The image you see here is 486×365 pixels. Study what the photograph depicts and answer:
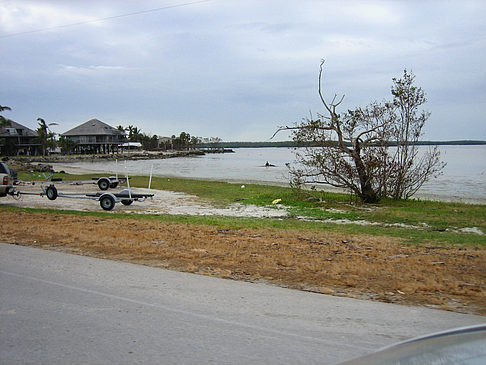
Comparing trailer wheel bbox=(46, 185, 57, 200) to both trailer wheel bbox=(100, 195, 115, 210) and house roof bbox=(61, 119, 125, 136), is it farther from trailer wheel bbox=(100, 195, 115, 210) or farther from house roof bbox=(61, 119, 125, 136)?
house roof bbox=(61, 119, 125, 136)

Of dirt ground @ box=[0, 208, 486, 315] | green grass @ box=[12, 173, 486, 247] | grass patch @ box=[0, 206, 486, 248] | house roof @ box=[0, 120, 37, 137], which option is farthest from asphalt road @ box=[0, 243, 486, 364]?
house roof @ box=[0, 120, 37, 137]

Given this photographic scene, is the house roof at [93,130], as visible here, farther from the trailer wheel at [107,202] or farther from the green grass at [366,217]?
the trailer wheel at [107,202]

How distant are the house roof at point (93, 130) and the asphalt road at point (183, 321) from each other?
13243 centimetres

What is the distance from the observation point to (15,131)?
4254 inches

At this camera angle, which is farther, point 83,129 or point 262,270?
point 83,129

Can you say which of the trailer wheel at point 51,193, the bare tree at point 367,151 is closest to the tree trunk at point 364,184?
the bare tree at point 367,151

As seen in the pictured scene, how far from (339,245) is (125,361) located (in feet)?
23.1

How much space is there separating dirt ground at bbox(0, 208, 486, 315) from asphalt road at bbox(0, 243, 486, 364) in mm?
723

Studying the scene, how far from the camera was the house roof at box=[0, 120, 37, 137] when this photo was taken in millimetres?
103419

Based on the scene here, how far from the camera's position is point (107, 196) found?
59.5 ft

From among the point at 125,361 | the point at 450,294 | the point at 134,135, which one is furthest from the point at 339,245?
the point at 134,135

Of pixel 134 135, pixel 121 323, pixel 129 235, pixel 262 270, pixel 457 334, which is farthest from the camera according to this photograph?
pixel 134 135

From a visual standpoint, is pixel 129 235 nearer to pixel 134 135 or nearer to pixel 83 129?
pixel 83 129

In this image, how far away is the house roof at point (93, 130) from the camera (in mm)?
132250
